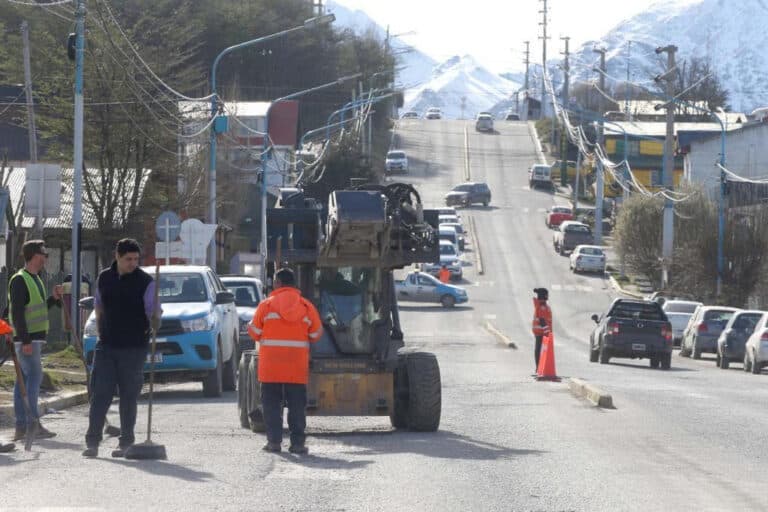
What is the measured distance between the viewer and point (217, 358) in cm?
2188

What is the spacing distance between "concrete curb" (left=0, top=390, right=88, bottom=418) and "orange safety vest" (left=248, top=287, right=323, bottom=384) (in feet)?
16.0

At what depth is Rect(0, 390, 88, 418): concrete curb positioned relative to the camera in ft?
59.9

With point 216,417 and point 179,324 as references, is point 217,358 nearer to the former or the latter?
point 179,324

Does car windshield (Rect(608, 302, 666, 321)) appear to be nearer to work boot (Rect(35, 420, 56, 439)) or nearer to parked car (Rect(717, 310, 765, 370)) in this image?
parked car (Rect(717, 310, 765, 370))

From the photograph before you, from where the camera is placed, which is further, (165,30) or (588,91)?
(588,91)

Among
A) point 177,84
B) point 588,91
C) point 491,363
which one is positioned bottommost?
point 491,363

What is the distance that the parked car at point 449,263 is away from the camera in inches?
2744

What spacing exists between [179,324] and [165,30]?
25407mm

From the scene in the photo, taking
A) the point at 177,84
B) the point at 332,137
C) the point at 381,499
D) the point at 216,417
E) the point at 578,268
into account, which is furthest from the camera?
the point at 332,137

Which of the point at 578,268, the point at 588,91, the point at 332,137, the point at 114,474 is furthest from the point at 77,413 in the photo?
Answer: the point at 588,91

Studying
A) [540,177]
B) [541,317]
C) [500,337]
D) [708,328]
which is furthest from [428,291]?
[540,177]

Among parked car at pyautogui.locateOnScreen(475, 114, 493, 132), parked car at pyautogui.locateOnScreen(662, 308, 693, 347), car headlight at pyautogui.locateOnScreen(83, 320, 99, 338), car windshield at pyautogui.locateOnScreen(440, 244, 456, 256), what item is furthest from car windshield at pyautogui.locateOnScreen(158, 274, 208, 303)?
parked car at pyautogui.locateOnScreen(475, 114, 493, 132)

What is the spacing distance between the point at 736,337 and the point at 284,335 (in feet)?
74.8

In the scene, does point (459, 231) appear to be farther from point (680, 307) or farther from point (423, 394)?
point (423, 394)
